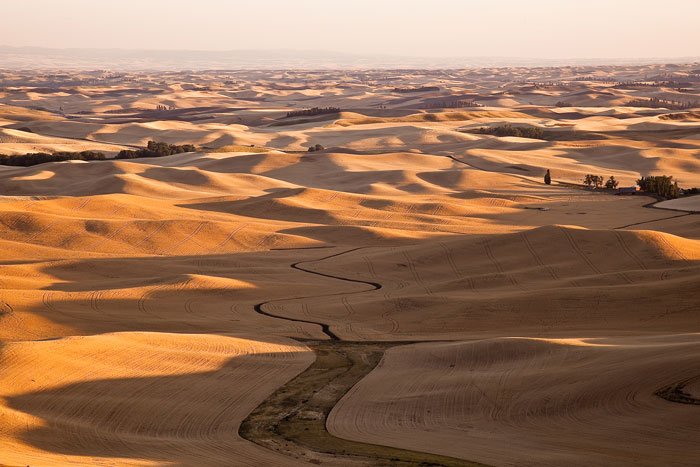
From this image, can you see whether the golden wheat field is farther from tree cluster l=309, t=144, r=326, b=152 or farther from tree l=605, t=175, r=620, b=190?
tree cluster l=309, t=144, r=326, b=152

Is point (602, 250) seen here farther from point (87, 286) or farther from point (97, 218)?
point (97, 218)

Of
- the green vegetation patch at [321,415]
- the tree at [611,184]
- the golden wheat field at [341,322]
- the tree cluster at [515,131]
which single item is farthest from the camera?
the tree cluster at [515,131]

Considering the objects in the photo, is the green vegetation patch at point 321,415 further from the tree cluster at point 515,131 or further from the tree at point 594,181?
the tree cluster at point 515,131

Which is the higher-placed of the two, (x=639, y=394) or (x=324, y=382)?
(x=639, y=394)

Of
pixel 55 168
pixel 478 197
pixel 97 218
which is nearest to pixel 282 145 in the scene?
pixel 55 168

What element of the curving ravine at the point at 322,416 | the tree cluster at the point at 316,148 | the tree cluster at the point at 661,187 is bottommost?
the tree cluster at the point at 316,148

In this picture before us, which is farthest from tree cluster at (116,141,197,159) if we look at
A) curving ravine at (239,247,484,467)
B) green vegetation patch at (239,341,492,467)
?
green vegetation patch at (239,341,492,467)

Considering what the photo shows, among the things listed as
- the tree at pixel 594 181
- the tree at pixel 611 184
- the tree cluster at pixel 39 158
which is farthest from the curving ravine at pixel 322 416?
the tree cluster at pixel 39 158
